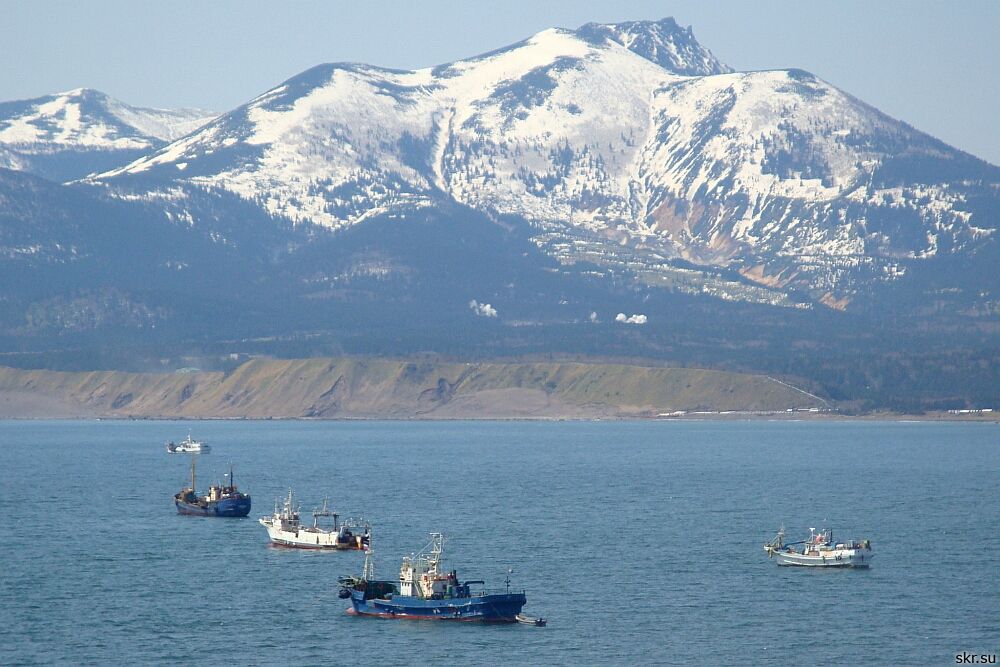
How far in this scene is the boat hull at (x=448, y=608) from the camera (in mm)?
129750

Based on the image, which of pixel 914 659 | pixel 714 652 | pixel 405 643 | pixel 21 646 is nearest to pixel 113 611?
pixel 21 646

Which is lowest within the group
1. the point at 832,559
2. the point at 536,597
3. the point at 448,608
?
the point at 536,597

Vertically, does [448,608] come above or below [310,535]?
above

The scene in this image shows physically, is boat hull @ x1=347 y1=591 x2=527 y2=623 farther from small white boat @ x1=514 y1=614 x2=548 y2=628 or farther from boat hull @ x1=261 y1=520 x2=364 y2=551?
boat hull @ x1=261 y1=520 x2=364 y2=551

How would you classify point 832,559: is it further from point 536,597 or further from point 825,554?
point 536,597

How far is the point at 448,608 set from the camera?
131 m

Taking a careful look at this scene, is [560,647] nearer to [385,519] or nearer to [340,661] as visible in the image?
[340,661]

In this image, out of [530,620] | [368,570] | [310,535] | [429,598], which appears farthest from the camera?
[310,535]

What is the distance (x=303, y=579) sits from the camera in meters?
152

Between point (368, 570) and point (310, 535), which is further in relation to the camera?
point (310, 535)

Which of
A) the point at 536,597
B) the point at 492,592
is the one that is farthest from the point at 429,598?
the point at 536,597

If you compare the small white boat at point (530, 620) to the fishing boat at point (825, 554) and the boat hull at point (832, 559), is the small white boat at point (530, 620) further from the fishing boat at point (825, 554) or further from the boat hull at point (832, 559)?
the fishing boat at point (825, 554)

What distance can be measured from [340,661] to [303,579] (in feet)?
116

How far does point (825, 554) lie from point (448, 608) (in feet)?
136
